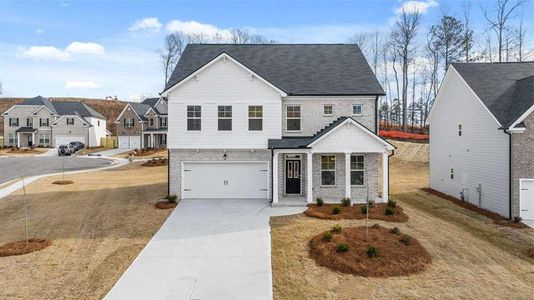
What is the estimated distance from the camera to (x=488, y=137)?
18719 mm

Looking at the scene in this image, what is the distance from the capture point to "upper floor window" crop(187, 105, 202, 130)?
62.7 ft

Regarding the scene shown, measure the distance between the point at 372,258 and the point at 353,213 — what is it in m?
5.20

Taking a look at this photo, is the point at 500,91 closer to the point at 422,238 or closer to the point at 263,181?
the point at 422,238

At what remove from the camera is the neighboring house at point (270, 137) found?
18.5m

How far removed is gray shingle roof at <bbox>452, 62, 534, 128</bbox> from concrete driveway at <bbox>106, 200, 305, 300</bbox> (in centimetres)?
1143

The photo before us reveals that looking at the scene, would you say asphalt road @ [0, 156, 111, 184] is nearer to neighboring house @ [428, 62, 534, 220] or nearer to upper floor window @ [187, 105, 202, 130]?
upper floor window @ [187, 105, 202, 130]

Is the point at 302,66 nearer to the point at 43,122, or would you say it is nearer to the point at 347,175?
the point at 347,175

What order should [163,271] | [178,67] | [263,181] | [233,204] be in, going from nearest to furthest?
[163,271]
[233,204]
[263,181]
[178,67]

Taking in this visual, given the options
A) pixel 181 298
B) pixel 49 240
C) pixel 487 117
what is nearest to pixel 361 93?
pixel 487 117

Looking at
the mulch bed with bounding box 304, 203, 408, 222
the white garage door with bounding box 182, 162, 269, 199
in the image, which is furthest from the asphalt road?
the mulch bed with bounding box 304, 203, 408, 222

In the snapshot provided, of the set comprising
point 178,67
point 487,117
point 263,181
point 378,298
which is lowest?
point 378,298

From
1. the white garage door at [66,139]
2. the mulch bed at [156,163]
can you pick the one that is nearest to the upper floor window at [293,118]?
the mulch bed at [156,163]

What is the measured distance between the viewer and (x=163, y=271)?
1068 cm

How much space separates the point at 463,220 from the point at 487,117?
5.57 m
